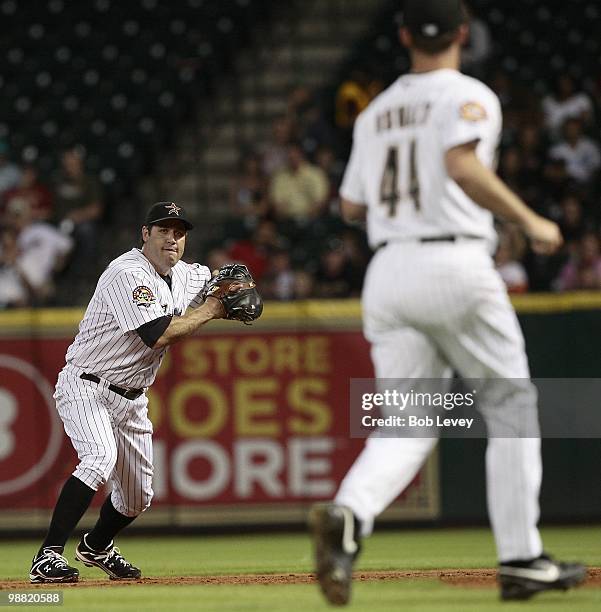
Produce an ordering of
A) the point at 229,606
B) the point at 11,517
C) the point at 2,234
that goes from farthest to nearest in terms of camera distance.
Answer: the point at 2,234 → the point at 11,517 → the point at 229,606

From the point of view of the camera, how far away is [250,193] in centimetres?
1264

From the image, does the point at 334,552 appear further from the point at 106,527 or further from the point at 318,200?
the point at 318,200

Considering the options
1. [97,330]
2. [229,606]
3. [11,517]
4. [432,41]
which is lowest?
[11,517]

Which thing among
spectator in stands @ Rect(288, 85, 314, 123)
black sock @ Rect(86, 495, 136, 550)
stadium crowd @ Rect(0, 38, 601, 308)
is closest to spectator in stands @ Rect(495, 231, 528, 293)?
stadium crowd @ Rect(0, 38, 601, 308)

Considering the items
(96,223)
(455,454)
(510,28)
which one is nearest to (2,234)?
(96,223)

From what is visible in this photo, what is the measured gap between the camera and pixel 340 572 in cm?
438

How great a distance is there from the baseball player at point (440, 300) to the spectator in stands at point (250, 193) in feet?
25.2

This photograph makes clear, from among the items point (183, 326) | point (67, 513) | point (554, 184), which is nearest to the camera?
point (183, 326)

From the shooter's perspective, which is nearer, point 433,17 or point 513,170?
point 433,17

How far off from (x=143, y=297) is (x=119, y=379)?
48cm

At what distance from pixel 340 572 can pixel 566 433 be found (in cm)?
530

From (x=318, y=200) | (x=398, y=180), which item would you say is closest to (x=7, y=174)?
(x=318, y=200)

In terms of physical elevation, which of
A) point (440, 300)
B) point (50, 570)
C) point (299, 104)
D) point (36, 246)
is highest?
point (299, 104)

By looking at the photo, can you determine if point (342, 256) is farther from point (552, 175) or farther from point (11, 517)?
point (11, 517)
